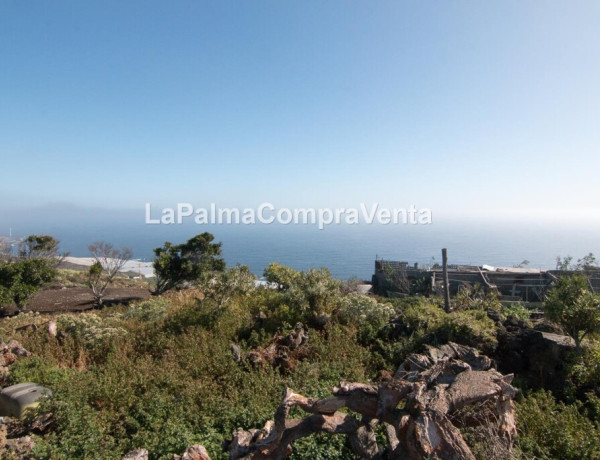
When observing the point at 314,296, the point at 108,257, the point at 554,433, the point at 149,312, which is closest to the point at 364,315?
the point at 314,296

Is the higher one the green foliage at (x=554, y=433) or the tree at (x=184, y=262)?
the tree at (x=184, y=262)

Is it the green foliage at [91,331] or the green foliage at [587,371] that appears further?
the green foliage at [91,331]

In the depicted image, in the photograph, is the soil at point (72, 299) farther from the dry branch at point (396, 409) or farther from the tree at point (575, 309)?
the tree at point (575, 309)

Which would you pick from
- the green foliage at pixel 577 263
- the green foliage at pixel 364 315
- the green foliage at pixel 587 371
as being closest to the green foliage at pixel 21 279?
the green foliage at pixel 364 315

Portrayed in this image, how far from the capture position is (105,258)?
16500mm

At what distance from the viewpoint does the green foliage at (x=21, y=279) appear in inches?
506

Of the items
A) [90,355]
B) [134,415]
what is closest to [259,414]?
[134,415]

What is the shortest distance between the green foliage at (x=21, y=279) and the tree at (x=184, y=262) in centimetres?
431

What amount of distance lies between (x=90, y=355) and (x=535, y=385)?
9.42 meters

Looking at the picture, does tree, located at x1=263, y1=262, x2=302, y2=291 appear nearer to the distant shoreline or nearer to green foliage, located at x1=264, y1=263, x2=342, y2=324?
green foliage, located at x1=264, y1=263, x2=342, y2=324

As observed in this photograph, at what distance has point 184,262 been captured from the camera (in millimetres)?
15844

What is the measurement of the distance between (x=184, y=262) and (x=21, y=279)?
6211 mm

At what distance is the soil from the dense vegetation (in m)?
3.39

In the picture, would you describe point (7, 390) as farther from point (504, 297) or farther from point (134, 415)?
point (504, 297)
